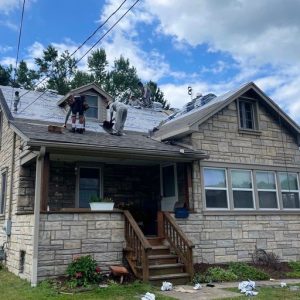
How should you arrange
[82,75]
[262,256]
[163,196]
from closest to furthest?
1. [262,256]
2. [163,196]
3. [82,75]

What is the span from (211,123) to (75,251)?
19.0 ft

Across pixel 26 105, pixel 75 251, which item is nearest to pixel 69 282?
pixel 75 251

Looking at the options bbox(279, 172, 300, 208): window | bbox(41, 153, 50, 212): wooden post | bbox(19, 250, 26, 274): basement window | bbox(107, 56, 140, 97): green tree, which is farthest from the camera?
bbox(107, 56, 140, 97): green tree

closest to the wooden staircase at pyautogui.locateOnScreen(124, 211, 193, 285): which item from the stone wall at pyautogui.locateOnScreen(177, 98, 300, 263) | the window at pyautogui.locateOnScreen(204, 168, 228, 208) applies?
the stone wall at pyautogui.locateOnScreen(177, 98, 300, 263)

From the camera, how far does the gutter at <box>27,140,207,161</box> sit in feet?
28.6

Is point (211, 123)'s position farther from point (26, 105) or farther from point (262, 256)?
point (26, 105)

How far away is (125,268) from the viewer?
8.59 metres

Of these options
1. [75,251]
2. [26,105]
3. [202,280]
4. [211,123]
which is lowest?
[202,280]

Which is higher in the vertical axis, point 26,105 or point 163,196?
point 26,105

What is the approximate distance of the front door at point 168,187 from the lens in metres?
11.6

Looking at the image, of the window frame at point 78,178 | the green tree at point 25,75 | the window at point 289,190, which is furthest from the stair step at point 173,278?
the green tree at point 25,75

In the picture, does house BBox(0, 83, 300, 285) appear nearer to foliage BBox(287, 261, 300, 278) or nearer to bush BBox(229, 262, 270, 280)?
foliage BBox(287, 261, 300, 278)

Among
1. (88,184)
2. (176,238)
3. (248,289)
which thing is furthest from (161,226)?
(248,289)

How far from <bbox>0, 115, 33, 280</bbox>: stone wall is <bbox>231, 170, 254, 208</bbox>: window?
6.05 m
